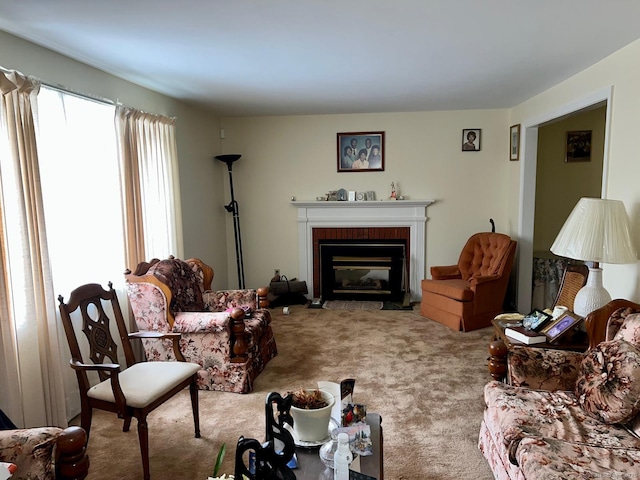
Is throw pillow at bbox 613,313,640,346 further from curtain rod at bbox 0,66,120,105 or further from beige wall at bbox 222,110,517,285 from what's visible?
curtain rod at bbox 0,66,120,105

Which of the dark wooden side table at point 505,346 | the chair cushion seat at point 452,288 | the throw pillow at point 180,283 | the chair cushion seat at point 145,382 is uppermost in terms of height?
the throw pillow at point 180,283

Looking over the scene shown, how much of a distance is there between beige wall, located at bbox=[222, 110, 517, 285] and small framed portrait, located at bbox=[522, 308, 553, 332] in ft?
8.07

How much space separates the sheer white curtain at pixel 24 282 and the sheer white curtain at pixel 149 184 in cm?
92

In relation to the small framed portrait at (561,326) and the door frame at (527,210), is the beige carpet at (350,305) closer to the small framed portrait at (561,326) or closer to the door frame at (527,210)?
the door frame at (527,210)

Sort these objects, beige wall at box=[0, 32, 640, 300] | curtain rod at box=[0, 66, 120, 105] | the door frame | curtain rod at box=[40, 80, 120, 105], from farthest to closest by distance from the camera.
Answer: beige wall at box=[0, 32, 640, 300], the door frame, curtain rod at box=[40, 80, 120, 105], curtain rod at box=[0, 66, 120, 105]

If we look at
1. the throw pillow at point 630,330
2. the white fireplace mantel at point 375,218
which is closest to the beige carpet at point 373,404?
the throw pillow at point 630,330

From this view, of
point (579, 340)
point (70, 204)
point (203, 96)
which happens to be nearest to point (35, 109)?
point (70, 204)

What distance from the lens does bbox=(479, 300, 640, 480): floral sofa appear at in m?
1.62

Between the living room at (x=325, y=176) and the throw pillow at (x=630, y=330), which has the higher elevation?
the living room at (x=325, y=176)

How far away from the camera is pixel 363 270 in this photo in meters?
5.68

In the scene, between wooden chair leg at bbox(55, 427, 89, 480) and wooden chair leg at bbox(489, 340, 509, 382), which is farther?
wooden chair leg at bbox(489, 340, 509, 382)

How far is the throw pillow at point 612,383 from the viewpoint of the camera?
1821 mm

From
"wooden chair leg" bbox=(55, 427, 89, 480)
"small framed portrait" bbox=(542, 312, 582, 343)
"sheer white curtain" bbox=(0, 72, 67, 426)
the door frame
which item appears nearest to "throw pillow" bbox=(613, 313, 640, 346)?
"small framed portrait" bbox=(542, 312, 582, 343)

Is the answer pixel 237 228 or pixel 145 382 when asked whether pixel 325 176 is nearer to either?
pixel 237 228
